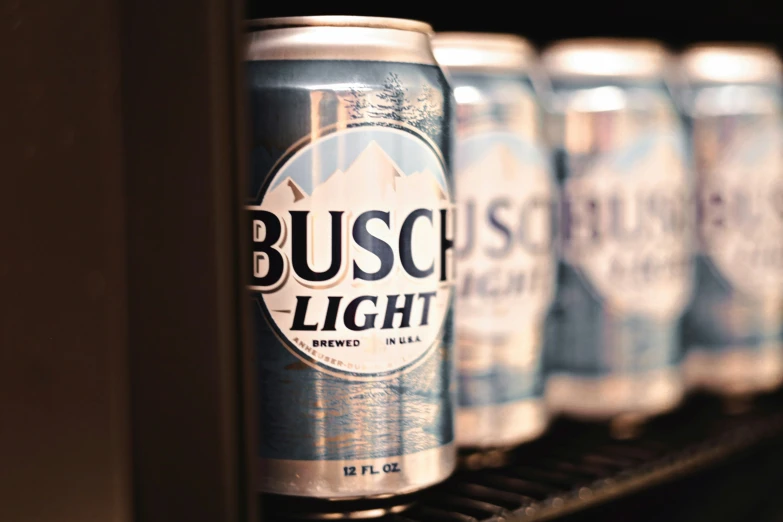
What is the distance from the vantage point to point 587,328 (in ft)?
3.23

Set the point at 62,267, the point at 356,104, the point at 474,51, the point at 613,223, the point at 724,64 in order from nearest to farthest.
Answer: the point at 62,267 → the point at 356,104 → the point at 474,51 → the point at 613,223 → the point at 724,64

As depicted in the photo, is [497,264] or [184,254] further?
[497,264]

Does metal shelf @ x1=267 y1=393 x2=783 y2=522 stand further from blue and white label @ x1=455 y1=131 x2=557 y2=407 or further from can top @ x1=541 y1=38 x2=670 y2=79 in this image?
can top @ x1=541 y1=38 x2=670 y2=79

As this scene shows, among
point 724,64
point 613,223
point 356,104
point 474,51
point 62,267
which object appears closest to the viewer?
point 62,267

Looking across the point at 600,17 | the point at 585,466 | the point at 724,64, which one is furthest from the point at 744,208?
the point at 585,466

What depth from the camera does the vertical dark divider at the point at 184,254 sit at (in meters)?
0.52

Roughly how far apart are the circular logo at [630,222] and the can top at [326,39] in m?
0.33

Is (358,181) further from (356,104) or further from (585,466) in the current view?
(585,466)

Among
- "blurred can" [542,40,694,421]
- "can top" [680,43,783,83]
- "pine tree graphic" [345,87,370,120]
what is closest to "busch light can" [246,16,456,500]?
"pine tree graphic" [345,87,370,120]

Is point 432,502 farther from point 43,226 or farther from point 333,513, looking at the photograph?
point 43,226

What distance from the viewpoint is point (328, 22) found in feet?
2.28

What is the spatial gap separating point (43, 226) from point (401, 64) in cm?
32

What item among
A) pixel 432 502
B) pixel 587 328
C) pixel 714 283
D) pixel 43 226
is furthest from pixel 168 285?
pixel 714 283

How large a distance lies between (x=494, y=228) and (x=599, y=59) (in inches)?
9.5
